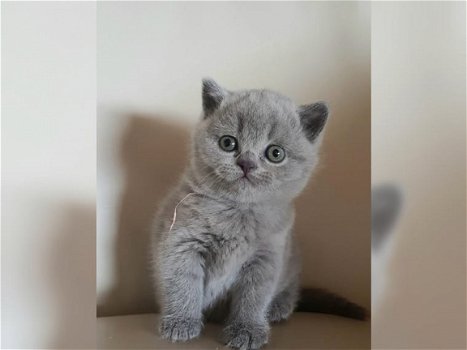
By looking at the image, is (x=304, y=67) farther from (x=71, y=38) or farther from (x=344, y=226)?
(x=71, y=38)

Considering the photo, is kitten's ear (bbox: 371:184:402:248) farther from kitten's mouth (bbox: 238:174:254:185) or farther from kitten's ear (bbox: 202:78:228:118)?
kitten's ear (bbox: 202:78:228:118)

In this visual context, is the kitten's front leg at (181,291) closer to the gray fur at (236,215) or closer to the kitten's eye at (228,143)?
the gray fur at (236,215)

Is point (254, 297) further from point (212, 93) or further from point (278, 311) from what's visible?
point (212, 93)

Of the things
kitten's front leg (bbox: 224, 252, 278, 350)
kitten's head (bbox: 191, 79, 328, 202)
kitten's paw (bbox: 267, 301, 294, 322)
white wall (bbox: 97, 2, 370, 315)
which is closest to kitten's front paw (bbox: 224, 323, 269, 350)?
kitten's front leg (bbox: 224, 252, 278, 350)

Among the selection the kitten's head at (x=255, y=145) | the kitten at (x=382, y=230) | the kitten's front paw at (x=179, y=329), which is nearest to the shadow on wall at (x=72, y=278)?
the kitten's front paw at (x=179, y=329)

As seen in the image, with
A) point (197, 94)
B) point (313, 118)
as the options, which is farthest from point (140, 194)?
point (313, 118)

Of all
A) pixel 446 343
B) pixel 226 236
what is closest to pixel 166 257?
pixel 226 236
